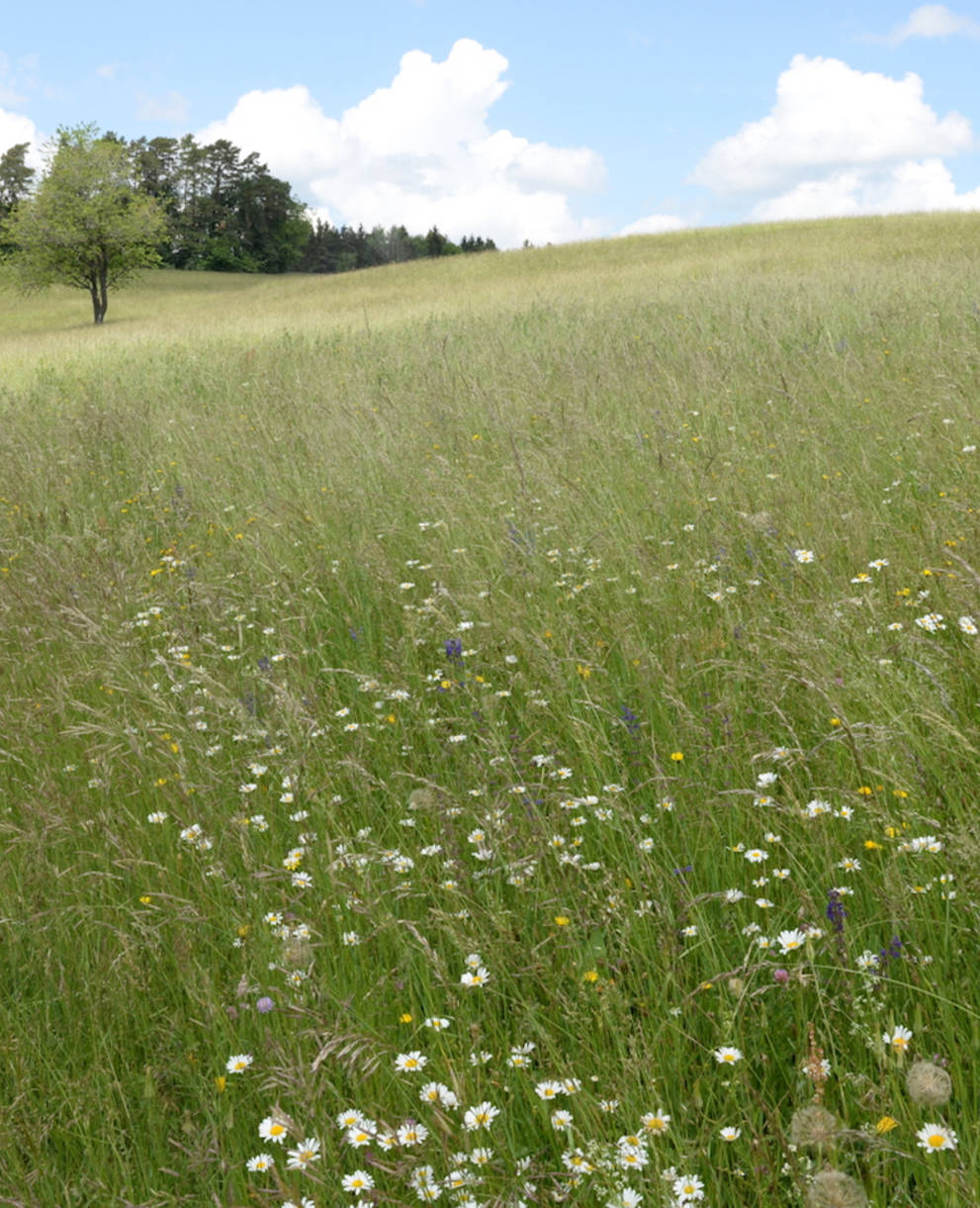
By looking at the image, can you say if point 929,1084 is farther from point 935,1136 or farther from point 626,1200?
point 626,1200

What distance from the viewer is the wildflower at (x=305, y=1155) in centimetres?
133

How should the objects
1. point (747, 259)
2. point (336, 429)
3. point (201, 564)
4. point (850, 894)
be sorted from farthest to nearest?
point (747, 259), point (336, 429), point (201, 564), point (850, 894)

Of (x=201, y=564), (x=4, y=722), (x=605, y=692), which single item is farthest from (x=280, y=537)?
(x=605, y=692)

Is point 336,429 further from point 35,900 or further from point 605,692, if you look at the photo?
point 35,900

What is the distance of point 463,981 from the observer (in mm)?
1687

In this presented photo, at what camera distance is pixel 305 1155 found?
1.37 meters

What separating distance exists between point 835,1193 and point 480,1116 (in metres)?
0.56

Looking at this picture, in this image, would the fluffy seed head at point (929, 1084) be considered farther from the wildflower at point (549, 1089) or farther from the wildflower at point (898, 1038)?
the wildflower at point (549, 1089)

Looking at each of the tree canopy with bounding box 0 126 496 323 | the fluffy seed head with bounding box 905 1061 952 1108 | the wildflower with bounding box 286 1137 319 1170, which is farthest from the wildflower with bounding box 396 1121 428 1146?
the tree canopy with bounding box 0 126 496 323

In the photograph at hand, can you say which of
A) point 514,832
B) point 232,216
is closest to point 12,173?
point 232,216

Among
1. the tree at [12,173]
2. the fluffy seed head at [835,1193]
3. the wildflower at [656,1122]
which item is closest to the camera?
the fluffy seed head at [835,1193]

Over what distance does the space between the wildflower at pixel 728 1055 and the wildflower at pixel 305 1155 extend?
689 mm

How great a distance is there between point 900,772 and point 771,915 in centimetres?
51

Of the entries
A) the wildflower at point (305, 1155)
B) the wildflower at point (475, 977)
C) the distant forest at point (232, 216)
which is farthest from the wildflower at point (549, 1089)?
the distant forest at point (232, 216)
